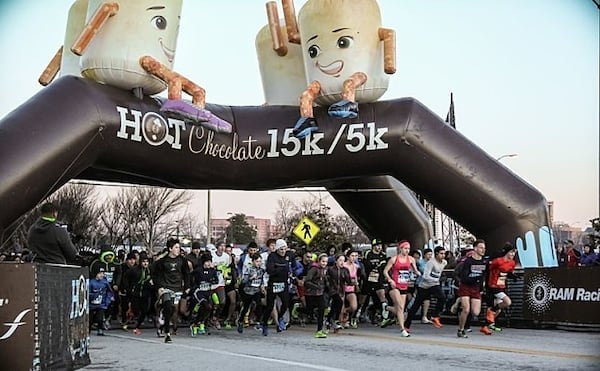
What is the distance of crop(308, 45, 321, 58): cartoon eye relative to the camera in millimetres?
16188

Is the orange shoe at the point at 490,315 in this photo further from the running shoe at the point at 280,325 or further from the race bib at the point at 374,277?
the running shoe at the point at 280,325

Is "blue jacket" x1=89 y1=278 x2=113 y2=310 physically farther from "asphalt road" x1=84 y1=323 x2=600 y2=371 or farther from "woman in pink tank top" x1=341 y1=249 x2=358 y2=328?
"woman in pink tank top" x1=341 y1=249 x2=358 y2=328

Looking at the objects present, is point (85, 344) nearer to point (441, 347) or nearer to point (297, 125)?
point (441, 347)

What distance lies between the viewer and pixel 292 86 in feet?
58.2

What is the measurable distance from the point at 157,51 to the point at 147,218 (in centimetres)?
3633

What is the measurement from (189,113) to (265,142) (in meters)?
1.96

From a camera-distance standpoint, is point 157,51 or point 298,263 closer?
A: point 157,51

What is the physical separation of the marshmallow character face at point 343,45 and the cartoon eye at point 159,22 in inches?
122

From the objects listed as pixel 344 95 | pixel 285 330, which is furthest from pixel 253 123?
pixel 285 330

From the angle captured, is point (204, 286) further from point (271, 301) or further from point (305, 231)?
point (305, 231)

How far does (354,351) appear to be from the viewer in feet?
36.9

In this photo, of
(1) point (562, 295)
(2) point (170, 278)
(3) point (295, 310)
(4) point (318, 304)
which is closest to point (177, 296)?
(2) point (170, 278)

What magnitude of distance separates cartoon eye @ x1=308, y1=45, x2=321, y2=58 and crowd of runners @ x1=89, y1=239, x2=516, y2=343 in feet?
13.3

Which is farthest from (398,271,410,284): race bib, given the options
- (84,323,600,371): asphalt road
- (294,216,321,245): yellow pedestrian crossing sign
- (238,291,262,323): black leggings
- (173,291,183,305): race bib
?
(294,216,321,245): yellow pedestrian crossing sign
